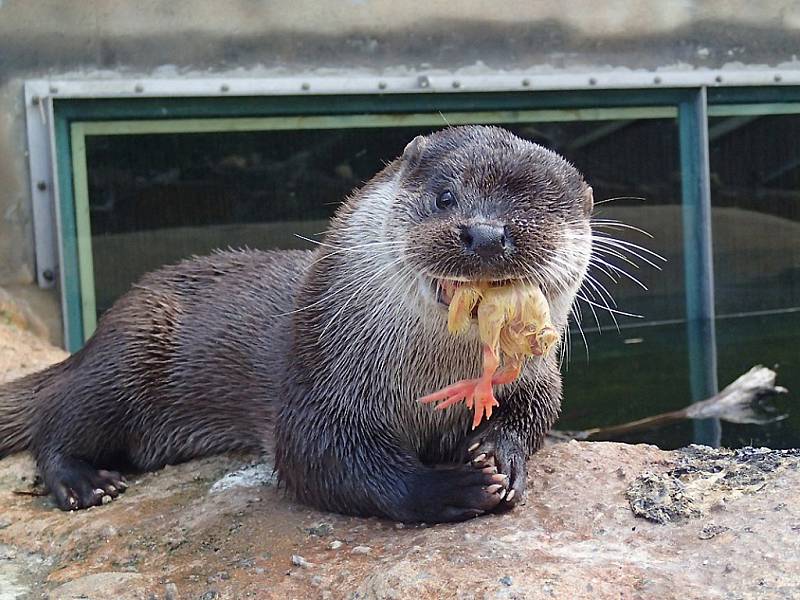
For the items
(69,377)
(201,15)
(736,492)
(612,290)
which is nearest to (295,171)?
(201,15)

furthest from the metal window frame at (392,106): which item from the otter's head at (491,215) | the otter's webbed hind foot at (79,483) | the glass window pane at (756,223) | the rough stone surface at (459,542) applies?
the otter's head at (491,215)

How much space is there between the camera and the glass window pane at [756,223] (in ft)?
18.8

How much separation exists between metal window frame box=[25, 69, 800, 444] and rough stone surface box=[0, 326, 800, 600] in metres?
2.14

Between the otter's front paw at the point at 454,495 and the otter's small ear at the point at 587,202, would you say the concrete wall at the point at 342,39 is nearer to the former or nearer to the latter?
the otter's small ear at the point at 587,202

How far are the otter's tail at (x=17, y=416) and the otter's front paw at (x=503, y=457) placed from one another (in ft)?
4.66

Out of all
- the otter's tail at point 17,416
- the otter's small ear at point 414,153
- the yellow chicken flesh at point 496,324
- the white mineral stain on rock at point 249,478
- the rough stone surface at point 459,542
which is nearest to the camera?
the rough stone surface at point 459,542

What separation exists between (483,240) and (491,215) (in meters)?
0.11

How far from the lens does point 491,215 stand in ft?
6.60

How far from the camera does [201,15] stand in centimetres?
479

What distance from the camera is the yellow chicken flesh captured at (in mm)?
2002

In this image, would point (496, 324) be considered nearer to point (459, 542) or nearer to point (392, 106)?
point (459, 542)

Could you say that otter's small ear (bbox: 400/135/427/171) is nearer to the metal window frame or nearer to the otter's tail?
the otter's tail

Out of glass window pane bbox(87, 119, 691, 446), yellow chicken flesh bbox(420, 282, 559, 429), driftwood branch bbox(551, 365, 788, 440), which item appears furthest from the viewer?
glass window pane bbox(87, 119, 691, 446)

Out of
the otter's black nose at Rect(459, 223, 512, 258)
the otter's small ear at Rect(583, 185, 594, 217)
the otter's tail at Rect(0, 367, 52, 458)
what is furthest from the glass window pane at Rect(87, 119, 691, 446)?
the otter's black nose at Rect(459, 223, 512, 258)
